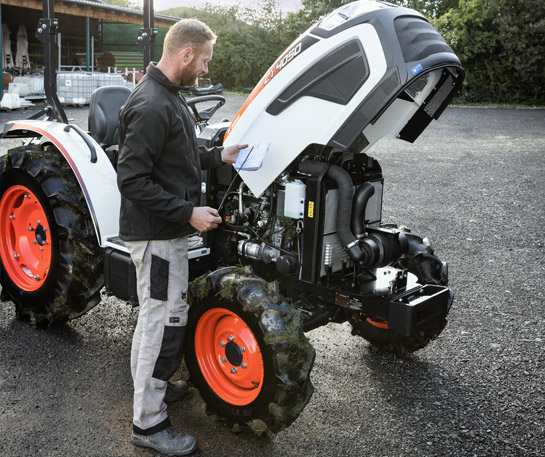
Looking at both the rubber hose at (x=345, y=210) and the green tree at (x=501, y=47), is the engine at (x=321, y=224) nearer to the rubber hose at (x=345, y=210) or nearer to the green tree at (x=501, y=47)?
the rubber hose at (x=345, y=210)

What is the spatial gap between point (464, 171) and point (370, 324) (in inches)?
260

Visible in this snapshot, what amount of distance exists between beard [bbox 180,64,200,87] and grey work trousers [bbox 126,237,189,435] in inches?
26.2

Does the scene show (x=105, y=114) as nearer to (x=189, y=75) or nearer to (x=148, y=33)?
(x=148, y=33)

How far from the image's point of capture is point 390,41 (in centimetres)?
273

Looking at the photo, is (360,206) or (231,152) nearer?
(360,206)

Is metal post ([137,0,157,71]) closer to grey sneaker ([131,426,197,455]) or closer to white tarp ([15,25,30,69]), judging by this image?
grey sneaker ([131,426,197,455])

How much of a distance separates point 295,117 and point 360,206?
0.50 meters

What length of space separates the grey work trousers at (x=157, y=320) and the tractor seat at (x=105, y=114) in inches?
65.7

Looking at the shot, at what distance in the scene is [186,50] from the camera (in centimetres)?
276

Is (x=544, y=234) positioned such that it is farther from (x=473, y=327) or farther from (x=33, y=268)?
(x=33, y=268)

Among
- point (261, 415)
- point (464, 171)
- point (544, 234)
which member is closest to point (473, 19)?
point (464, 171)

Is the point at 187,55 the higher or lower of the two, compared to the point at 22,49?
lower

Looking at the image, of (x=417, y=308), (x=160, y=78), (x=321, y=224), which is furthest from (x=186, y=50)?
(x=417, y=308)

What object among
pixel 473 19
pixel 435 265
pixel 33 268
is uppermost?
pixel 473 19
